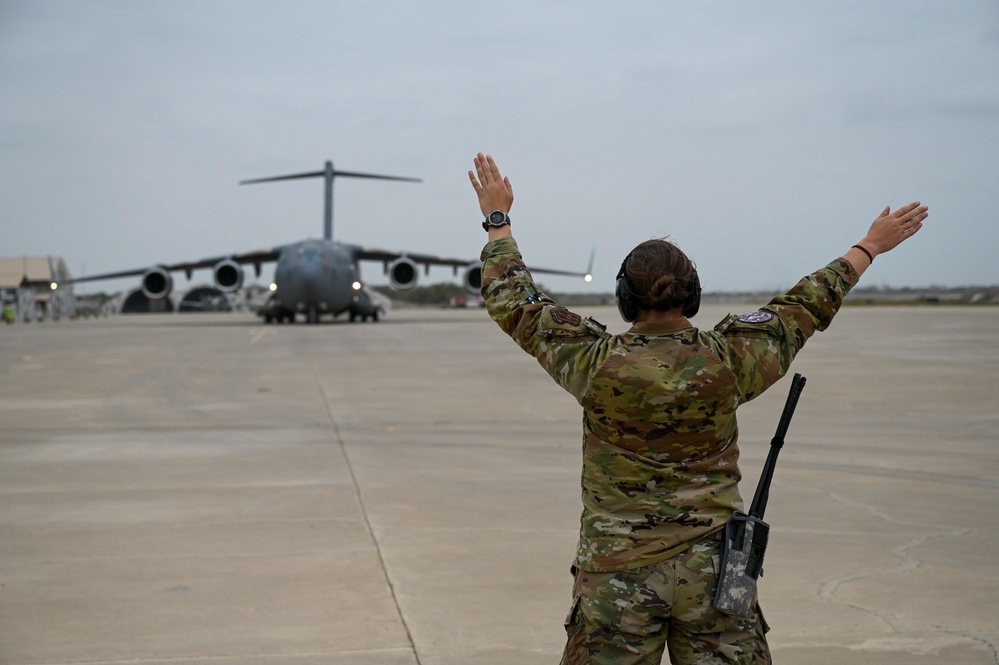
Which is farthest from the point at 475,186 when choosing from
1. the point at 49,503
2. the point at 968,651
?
the point at 49,503

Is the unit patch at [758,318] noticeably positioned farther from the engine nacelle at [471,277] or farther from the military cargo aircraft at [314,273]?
the engine nacelle at [471,277]

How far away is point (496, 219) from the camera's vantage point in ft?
9.64

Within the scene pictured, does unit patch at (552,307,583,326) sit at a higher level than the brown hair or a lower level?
lower

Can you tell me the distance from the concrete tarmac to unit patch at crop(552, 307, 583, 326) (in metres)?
1.93

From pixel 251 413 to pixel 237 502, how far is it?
5171 mm

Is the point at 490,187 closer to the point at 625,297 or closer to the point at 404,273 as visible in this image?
the point at 625,297

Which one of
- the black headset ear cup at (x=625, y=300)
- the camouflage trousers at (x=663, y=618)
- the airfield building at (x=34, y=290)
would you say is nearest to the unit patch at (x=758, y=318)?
the black headset ear cup at (x=625, y=300)

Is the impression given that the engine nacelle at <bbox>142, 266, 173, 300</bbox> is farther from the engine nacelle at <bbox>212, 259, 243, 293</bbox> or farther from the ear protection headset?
the ear protection headset

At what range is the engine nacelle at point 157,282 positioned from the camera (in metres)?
40.7

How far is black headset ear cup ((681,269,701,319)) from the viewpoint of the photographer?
2.71 metres

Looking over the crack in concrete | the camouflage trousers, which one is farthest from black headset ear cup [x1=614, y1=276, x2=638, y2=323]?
the crack in concrete

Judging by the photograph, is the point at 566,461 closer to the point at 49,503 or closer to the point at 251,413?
the point at 49,503

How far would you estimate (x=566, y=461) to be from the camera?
8922 mm

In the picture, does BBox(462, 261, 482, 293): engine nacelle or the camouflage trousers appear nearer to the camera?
the camouflage trousers
